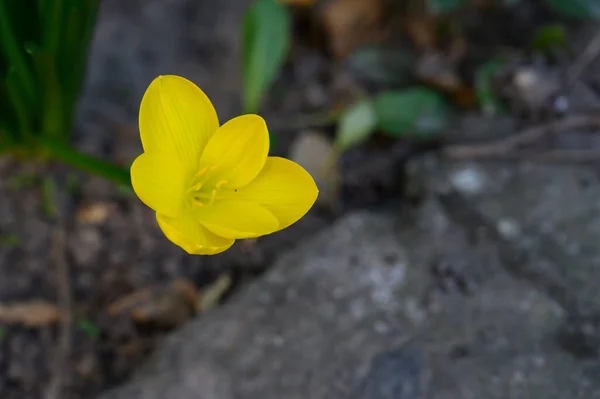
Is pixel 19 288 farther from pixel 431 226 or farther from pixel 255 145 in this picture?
pixel 431 226

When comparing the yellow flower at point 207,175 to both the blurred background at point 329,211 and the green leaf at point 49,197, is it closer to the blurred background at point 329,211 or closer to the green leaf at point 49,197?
the blurred background at point 329,211

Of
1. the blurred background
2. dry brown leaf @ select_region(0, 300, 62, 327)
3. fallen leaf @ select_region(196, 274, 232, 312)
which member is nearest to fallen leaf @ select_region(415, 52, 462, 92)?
the blurred background

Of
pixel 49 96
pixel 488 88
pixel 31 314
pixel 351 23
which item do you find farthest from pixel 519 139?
pixel 31 314

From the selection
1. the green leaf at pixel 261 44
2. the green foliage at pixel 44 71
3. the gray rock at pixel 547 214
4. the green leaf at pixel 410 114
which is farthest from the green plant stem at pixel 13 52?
the gray rock at pixel 547 214

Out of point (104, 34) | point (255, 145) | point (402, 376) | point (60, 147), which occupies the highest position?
point (255, 145)

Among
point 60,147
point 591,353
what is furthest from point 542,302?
point 60,147

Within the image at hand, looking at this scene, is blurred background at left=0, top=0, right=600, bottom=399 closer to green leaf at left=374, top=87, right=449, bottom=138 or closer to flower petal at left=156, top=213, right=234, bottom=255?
green leaf at left=374, top=87, right=449, bottom=138
